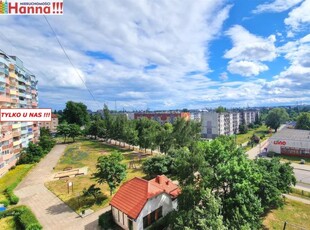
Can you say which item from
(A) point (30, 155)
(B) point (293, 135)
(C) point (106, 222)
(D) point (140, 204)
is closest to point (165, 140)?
(D) point (140, 204)

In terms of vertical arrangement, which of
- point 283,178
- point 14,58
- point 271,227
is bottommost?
point 271,227

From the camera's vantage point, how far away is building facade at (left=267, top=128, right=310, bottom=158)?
2168 inches

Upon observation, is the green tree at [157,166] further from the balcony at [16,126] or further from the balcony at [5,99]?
the balcony at [16,126]

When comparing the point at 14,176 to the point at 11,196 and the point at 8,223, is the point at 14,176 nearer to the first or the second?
the point at 11,196

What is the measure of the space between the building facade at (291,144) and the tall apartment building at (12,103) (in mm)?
65885

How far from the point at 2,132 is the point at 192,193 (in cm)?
3726

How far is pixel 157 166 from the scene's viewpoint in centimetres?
3538

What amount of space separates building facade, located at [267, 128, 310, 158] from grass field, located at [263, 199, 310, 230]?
33.8 m

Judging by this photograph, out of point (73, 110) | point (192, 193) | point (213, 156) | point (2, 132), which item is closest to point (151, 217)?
point (192, 193)

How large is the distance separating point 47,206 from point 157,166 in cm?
1715

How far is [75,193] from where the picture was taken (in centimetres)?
3073

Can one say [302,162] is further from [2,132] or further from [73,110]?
[73,110]

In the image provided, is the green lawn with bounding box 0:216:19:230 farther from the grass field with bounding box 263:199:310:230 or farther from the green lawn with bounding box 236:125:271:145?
the green lawn with bounding box 236:125:271:145

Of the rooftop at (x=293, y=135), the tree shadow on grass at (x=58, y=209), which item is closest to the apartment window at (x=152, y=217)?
the tree shadow on grass at (x=58, y=209)
